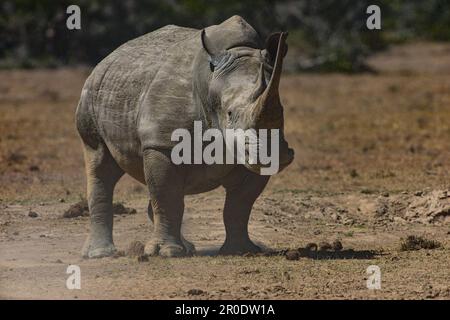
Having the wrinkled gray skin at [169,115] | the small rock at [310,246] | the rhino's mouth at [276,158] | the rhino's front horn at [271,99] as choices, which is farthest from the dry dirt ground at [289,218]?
the rhino's front horn at [271,99]

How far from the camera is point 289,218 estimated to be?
496 inches

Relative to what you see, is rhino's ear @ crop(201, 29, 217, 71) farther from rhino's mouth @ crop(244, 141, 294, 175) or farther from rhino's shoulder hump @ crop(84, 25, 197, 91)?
rhino's mouth @ crop(244, 141, 294, 175)

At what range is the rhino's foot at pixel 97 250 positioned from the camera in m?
10.7

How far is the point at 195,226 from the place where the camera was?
12.1m

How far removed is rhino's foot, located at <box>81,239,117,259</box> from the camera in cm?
1073

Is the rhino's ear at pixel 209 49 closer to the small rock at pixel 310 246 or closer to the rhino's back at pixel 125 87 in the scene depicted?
the rhino's back at pixel 125 87

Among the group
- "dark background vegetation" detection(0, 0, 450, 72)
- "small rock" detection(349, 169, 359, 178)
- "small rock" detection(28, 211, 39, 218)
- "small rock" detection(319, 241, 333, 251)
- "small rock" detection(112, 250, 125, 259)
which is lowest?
"small rock" detection(112, 250, 125, 259)

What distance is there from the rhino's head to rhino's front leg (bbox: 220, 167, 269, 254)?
2.68 feet

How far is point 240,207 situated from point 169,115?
1134 mm

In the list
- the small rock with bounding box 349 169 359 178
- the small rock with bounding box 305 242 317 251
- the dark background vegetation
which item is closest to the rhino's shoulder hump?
the small rock with bounding box 305 242 317 251

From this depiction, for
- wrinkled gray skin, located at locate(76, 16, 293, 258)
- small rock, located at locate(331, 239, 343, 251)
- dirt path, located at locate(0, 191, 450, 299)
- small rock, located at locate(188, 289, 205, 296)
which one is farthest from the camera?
Answer: small rock, located at locate(331, 239, 343, 251)

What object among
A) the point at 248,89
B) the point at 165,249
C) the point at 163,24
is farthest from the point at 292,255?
the point at 163,24
